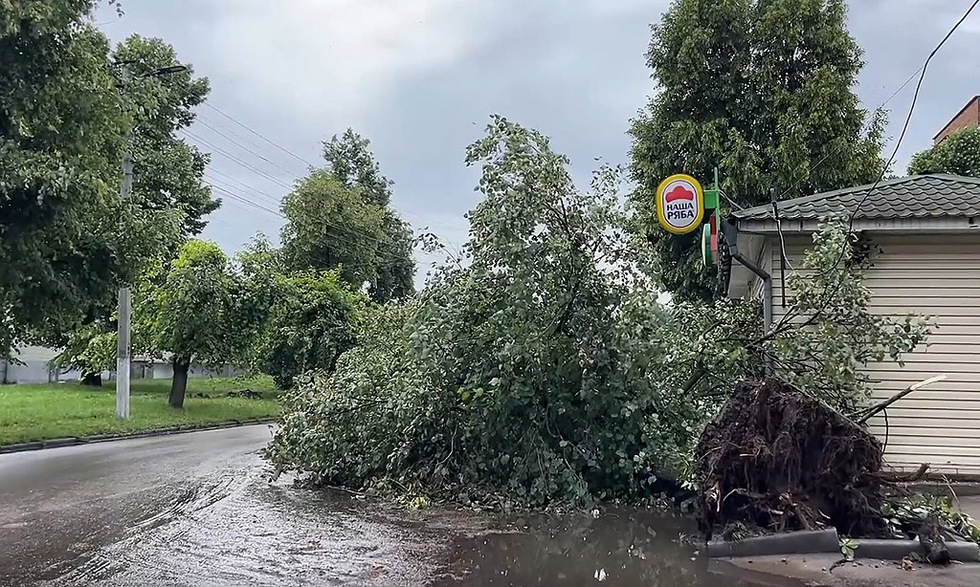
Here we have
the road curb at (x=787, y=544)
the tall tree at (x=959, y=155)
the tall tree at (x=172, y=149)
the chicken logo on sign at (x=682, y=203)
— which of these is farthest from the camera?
the tall tree at (x=172, y=149)

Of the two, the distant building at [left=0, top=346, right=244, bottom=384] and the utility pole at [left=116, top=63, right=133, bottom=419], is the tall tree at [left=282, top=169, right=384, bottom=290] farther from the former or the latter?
the utility pole at [left=116, top=63, right=133, bottom=419]

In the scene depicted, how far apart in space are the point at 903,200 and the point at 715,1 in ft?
35.0

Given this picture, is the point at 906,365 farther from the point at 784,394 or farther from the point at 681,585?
the point at 681,585

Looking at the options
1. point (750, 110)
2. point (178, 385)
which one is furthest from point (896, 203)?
point (178, 385)

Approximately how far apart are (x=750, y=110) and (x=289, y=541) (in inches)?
582

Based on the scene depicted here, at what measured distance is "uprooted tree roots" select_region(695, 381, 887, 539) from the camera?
6.62 meters

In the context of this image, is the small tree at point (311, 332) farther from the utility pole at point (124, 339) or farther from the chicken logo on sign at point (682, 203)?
the chicken logo on sign at point (682, 203)

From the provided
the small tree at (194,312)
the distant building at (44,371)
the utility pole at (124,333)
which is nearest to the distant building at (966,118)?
the small tree at (194,312)

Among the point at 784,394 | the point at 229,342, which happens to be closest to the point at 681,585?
the point at 784,394

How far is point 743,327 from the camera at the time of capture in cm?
974

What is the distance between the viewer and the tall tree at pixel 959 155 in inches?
814

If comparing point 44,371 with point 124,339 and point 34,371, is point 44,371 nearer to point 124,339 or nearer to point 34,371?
point 34,371

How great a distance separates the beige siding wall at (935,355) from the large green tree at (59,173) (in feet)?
34.6

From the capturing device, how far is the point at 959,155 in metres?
21.0
